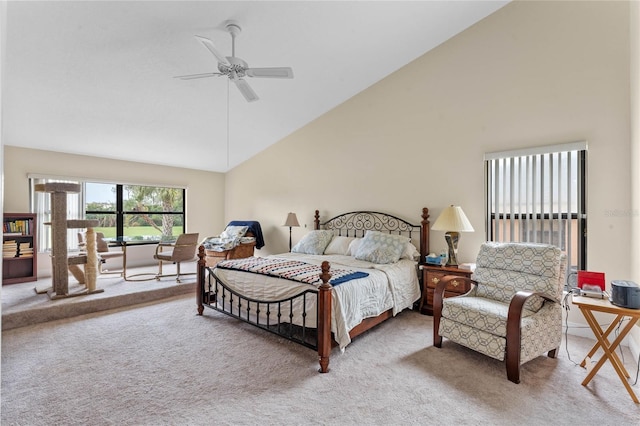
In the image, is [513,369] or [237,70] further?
[237,70]

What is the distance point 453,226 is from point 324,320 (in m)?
1.95

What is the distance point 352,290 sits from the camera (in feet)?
9.71

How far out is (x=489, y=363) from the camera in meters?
2.74

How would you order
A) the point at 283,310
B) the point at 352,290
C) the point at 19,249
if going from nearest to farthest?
the point at 352,290
the point at 283,310
the point at 19,249

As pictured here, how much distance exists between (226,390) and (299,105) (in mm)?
4008

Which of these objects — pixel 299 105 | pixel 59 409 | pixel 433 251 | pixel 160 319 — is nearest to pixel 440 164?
pixel 433 251

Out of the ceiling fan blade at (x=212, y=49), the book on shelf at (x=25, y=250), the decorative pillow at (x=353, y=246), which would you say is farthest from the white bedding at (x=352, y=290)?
the book on shelf at (x=25, y=250)

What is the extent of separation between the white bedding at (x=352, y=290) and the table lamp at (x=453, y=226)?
50cm

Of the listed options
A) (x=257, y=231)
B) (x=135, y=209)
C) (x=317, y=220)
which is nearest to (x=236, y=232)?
(x=257, y=231)

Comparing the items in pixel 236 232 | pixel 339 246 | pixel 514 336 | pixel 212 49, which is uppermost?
pixel 212 49

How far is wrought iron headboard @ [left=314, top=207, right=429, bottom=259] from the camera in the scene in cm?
434

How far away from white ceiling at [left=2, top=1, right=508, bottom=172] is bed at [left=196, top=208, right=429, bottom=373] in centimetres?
212

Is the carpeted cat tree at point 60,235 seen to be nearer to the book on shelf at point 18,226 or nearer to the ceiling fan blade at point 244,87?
the book on shelf at point 18,226

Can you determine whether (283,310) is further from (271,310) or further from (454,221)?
(454,221)
